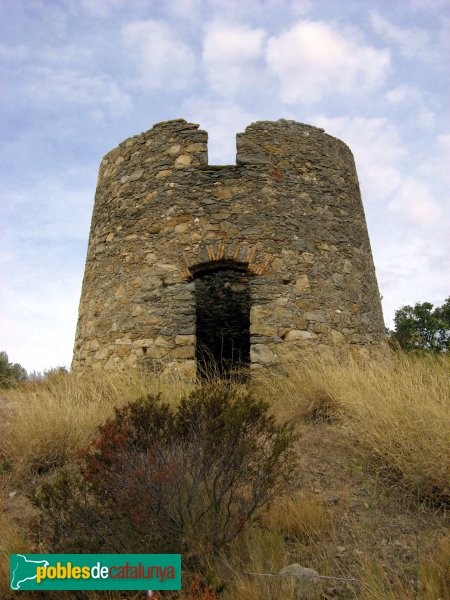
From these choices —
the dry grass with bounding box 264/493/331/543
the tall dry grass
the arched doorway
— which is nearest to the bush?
the dry grass with bounding box 264/493/331/543

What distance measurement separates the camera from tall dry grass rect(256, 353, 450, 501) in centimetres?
354

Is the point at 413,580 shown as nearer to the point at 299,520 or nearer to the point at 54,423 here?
the point at 299,520

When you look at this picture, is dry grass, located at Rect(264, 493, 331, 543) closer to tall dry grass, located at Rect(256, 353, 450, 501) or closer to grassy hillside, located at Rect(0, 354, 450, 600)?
grassy hillside, located at Rect(0, 354, 450, 600)

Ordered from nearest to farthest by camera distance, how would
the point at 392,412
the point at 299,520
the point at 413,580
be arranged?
the point at 413,580, the point at 299,520, the point at 392,412

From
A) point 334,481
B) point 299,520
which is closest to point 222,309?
point 334,481

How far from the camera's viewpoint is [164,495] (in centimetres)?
286

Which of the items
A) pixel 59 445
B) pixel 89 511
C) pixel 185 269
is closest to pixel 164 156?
pixel 185 269

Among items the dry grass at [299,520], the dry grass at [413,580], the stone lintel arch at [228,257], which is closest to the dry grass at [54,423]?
the stone lintel arch at [228,257]

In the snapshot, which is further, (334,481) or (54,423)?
(54,423)

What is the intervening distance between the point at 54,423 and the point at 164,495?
7.54ft

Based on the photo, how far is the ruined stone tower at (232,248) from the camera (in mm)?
6887

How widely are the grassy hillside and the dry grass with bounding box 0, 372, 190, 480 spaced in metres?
0.01

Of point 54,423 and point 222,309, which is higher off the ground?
point 222,309

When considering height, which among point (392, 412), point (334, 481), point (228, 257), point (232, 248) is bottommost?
point (334, 481)
